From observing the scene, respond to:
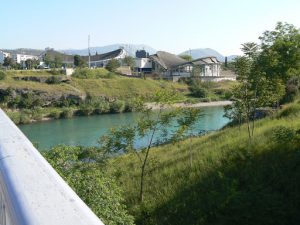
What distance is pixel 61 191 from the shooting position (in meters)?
0.78

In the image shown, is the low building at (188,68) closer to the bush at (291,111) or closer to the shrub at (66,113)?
the shrub at (66,113)

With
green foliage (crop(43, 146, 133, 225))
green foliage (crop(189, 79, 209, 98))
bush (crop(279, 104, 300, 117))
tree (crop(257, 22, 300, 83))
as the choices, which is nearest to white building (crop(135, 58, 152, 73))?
green foliage (crop(189, 79, 209, 98))

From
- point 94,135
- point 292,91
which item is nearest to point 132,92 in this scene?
point 94,135

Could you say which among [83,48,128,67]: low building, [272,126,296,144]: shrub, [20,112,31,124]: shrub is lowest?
[20,112,31,124]: shrub

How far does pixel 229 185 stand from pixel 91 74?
51.2 m

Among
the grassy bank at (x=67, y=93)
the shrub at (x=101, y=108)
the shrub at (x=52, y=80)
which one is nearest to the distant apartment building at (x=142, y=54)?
the grassy bank at (x=67, y=93)

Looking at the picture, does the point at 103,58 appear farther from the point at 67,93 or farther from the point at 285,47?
the point at 285,47

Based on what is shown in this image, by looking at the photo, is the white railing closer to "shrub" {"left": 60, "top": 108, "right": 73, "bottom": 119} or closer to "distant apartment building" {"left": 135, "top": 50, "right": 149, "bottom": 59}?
"shrub" {"left": 60, "top": 108, "right": 73, "bottom": 119}

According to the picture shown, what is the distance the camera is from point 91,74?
192 feet

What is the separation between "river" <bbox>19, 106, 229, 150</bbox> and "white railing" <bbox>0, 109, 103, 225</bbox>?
24.6 meters

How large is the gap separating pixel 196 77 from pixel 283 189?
55454 millimetres

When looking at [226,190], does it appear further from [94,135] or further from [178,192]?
[94,135]

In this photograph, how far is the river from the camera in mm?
29484

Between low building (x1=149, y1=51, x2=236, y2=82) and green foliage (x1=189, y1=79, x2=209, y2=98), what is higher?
low building (x1=149, y1=51, x2=236, y2=82)
